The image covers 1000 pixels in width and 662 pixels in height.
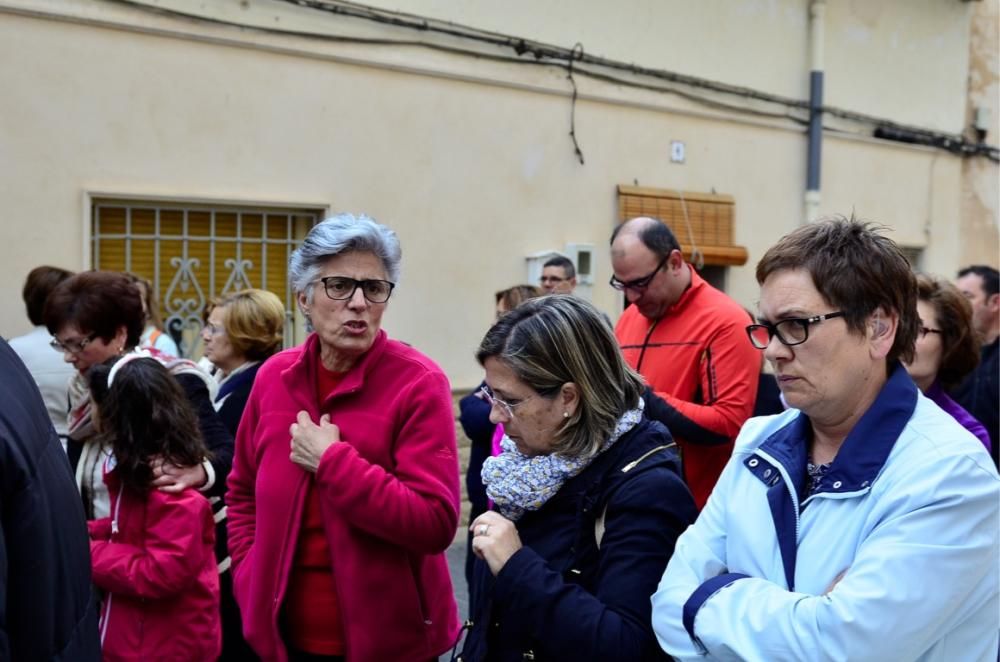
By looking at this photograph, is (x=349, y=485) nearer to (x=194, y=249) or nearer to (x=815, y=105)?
(x=194, y=249)

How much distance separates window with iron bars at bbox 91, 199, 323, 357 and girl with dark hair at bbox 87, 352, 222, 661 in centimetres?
300

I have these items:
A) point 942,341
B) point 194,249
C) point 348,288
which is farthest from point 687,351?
point 194,249

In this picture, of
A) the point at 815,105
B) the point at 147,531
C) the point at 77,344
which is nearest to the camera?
the point at 147,531

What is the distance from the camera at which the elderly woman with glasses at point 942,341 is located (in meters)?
3.11

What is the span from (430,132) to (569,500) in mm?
5045

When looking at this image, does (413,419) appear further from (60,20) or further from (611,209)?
(611,209)

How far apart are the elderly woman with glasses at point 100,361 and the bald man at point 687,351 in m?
1.52

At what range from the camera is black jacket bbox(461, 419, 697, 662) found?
184 centimetres

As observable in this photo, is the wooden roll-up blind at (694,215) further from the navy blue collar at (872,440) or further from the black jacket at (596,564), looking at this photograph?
the navy blue collar at (872,440)

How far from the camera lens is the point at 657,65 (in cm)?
796

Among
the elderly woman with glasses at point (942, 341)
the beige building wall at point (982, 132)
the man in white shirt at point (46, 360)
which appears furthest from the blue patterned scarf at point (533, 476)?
the beige building wall at point (982, 132)

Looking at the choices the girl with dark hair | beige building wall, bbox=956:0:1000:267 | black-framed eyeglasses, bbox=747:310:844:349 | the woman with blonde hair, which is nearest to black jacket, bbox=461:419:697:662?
black-framed eyeglasses, bbox=747:310:844:349

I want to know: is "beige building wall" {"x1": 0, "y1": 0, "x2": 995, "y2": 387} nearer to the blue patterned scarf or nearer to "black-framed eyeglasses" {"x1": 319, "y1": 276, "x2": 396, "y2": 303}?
"black-framed eyeglasses" {"x1": 319, "y1": 276, "x2": 396, "y2": 303}

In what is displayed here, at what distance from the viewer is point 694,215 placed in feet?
27.1
